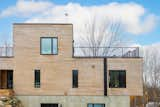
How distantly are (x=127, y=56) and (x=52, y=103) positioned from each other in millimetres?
7811

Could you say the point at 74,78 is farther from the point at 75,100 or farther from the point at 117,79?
the point at 117,79

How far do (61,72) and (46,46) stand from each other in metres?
2.62

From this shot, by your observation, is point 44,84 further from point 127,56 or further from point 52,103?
point 127,56

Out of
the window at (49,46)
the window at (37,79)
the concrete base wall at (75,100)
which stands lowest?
the concrete base wall at (75,100)

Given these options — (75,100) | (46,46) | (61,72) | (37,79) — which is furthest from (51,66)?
(75,100)

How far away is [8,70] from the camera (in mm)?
30484

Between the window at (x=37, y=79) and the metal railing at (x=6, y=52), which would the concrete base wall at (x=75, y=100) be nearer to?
the window at (x=37, y=79)

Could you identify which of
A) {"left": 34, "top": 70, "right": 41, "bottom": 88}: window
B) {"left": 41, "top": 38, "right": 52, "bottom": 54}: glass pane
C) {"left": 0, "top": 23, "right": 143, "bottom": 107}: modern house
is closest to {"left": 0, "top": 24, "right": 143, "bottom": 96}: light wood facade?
{"left": 0, "top": 23, "right": 143, "bottom": 107}: modern house

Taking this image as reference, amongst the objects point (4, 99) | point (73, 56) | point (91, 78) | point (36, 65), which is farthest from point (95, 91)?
point (4, 99)

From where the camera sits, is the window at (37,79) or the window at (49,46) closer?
the window at (37,79)

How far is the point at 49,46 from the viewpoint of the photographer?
29.9 meters

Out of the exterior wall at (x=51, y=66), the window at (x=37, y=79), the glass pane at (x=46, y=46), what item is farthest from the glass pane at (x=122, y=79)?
the window at (x=37, y=79)

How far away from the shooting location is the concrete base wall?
29500 mm

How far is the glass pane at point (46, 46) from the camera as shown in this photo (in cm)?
2992
